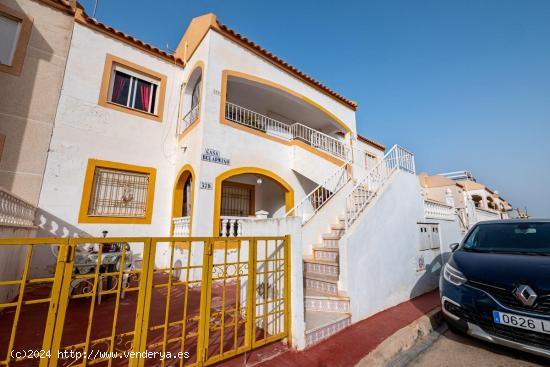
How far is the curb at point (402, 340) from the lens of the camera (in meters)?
2.85

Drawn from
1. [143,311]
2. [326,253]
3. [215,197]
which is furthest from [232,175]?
[143,311]

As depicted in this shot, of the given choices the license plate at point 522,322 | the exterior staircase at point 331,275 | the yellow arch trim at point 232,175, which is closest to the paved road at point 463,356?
the license plate at point 522,322

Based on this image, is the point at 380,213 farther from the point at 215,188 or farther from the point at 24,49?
the point at 24,49

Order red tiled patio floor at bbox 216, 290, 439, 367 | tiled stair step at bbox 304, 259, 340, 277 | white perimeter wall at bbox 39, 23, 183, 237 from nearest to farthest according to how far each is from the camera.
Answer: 1. red tiled patio floor at bbox 216, 290, 439, 367
2. tiled stair step at bbox 304, 259, 340, 277
3. white perimeter wall at bbox 39, 23, 183, 237

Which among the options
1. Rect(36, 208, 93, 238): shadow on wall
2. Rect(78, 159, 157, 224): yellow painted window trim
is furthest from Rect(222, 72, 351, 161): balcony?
Rect(36, 208, 93, 238): shadow on wall

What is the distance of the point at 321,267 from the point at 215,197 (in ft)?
11.0

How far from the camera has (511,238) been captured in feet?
12.3

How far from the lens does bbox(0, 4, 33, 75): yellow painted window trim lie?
19.5 ft

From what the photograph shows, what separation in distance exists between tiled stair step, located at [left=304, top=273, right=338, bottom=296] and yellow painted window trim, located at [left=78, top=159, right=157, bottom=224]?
17.2 feet

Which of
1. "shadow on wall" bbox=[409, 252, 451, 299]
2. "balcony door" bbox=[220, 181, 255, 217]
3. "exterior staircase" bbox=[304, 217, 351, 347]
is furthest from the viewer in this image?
"balcony door" bbox=[220, 181, 255, 217]

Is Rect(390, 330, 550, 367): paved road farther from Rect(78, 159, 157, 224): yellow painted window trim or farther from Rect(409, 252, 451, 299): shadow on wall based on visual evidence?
Rect(78, 159, 157, 224): yellow painted window trim

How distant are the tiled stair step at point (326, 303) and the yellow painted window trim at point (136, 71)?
23.9 feet

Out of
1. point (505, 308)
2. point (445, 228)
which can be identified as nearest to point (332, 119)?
point (445, 228)

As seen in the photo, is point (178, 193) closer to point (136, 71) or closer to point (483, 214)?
point (136, 71)
